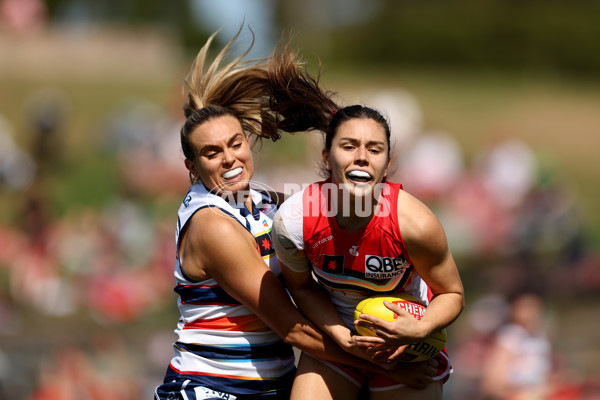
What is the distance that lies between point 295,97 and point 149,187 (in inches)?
342

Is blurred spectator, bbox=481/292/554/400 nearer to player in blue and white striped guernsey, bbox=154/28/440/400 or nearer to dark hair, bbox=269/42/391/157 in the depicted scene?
player in blue and white striped guernsey, bbox=154/28/440/400

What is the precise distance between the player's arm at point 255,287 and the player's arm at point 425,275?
25 cm

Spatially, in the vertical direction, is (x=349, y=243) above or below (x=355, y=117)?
below

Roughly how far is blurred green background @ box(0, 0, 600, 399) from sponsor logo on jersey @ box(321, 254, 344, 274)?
34.0 inches

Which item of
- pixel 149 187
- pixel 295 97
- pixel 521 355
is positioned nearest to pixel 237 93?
pixel 295 97

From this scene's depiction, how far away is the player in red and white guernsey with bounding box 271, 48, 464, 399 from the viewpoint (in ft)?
8.95

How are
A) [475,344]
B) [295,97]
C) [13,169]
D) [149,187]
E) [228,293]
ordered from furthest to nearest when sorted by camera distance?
[13,169], [149,187], [475,344], [295,97], [228,293]

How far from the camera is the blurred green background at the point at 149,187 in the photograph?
7.97 meters

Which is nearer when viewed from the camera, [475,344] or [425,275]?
[425,275]

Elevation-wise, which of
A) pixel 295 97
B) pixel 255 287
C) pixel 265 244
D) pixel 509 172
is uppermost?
pixel 509 172

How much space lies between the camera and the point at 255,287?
9.69ft

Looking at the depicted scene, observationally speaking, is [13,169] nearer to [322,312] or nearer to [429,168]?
[429,168]

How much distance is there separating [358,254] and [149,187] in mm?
9223

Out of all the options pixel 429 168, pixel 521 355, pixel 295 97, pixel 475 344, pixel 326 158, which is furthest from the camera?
pixel 429 168
